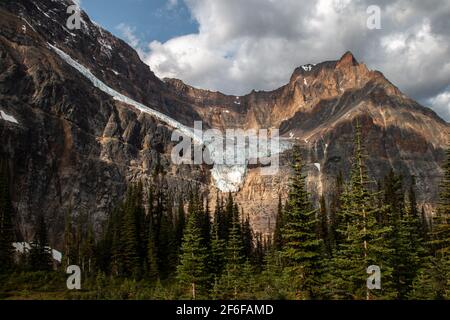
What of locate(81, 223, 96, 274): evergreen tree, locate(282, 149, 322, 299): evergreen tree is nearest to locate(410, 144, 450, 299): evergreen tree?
locate(282, 149, 322, 299): evergreen tree

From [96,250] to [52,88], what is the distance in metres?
110

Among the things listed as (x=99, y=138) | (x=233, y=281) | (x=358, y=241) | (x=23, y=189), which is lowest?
(x=233, y=281)

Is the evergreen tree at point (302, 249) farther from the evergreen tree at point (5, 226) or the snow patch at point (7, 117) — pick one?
the snow patch at point (7, 117)

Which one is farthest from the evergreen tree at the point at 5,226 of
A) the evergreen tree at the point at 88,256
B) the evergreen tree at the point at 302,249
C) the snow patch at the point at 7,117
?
the snow patch at the point at 7,117

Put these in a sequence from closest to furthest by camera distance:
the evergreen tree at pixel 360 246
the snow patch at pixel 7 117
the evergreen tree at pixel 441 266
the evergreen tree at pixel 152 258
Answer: the evergreen tree at pixel 360 246 < the evergreen tree at pixel 441 266 < the evergreen tree at pixel 152 258 < the snow patch at pixel 7 117

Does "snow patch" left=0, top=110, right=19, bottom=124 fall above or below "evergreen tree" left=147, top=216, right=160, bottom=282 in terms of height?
above

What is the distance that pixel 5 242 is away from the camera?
200ft

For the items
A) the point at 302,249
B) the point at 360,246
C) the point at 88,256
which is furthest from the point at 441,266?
the point at 88,256

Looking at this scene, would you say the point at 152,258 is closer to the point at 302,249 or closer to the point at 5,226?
the point at 5,226

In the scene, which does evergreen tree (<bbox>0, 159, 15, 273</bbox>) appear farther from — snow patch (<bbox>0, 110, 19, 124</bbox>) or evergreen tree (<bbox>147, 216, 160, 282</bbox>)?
snow patch (<bbox>0, 110, 19, 124</bbox>)
